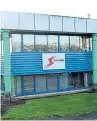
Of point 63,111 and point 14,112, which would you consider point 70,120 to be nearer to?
point 63,111

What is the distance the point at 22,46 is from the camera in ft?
73.9

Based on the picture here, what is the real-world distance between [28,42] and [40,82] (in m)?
3.68

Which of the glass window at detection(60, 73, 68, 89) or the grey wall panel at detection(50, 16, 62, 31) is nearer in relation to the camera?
the grey wall panel at detection(50, 16, 62, 31)

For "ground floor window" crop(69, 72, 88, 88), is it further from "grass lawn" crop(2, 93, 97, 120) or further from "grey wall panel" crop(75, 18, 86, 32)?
"grass lawn" crop(2, 93, 97, 120)

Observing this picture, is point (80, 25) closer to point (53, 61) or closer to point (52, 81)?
point (53, 61)

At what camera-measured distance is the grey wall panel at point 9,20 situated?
68.2ft

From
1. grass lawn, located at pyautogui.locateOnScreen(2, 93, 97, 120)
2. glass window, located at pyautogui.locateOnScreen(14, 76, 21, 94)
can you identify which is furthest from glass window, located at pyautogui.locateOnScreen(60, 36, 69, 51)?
grass lawn, located at pyautogui.locateOnScreen(2, 93, 97, 120)

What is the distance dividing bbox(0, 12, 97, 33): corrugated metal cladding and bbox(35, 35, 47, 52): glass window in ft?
3.77

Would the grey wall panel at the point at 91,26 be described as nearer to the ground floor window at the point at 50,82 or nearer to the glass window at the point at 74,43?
the glass window at the point at 74,43

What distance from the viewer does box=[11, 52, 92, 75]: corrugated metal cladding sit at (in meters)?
22.1

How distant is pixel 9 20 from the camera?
21.0m

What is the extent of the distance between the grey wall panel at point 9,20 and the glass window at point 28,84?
460 centimetres

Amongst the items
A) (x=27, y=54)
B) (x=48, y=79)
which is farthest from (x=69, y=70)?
(x=27, y=54)

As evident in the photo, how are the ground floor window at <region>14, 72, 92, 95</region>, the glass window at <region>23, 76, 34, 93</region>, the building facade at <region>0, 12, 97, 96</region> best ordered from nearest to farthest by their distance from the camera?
the building facade at <region>0, 12, 97, 96</region> < the ground floor window at <region>14, 72, 92, 95</region> < the glass window at <region>23, 76, 34, 93</region>
